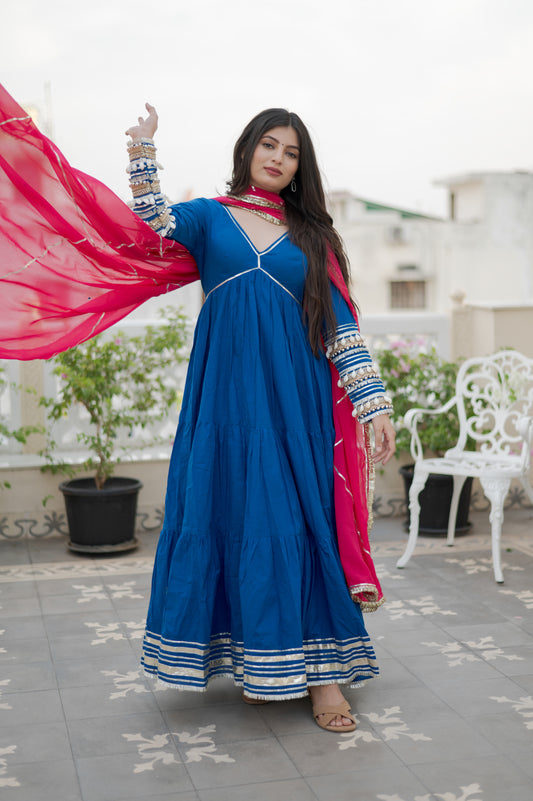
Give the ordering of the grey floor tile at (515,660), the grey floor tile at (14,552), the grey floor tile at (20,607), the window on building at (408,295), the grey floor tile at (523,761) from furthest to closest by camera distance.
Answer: the window on building at (408,295) < the grey floor tile at (14,552) < the grey floor tile at (20,607) < the grey floor tile at (515,660) < the grey floor tile at (523,761)

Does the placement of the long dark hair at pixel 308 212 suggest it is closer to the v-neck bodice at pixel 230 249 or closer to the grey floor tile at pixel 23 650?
the v-neck bodice at pixel 230 249

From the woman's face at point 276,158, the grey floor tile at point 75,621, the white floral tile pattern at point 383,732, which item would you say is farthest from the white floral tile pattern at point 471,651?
the woman's face at point 276,158

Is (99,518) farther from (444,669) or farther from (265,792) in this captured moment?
(265,792)

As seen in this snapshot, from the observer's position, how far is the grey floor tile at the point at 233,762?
7.06 feet

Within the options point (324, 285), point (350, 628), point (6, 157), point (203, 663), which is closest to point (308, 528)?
point (350, 628)

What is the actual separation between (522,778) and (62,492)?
9.03ft

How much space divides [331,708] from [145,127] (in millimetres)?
1501

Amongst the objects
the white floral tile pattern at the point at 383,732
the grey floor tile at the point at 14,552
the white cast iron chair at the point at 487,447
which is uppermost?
the white cast iron chair at the point at 487,447

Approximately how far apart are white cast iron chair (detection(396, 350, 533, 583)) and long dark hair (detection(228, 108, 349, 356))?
1.56 meters

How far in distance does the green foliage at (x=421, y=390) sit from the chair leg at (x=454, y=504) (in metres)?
0.27

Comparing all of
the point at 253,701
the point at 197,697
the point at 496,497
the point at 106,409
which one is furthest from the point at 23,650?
the point at 496,497

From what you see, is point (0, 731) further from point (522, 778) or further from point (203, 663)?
point (522, 778)

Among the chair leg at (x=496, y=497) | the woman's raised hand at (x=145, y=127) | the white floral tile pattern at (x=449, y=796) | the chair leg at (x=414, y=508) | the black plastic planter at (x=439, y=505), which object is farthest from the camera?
the black plastic planter at (x=439, y=505)

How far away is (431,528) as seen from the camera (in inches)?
178
